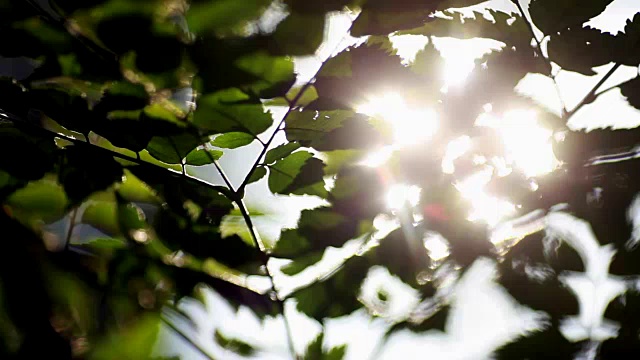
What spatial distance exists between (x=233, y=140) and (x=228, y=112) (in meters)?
0.10

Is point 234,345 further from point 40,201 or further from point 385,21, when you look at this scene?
point 385,21

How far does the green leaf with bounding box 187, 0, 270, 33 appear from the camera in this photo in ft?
1.97

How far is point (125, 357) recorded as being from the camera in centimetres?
42

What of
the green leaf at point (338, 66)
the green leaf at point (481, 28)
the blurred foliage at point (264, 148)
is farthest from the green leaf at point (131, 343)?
the green leaf at point (481, 28)

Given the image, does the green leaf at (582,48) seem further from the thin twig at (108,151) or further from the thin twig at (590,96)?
the thin twig at (108,151)

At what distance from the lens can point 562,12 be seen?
0.79m

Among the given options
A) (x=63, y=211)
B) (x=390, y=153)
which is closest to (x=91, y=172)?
(x=63, y=211)

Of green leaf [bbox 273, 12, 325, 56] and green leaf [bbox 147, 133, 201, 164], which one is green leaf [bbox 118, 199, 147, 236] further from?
green leaf [bbox 273, 12, 325, 56]

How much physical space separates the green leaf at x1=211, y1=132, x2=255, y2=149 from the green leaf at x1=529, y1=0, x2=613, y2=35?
1.63 feet

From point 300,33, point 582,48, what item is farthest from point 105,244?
point 582,48

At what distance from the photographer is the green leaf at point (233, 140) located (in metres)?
0.77

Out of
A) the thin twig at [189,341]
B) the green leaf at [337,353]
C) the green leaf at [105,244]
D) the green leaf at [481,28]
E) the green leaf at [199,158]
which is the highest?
the green leaf at [481,28]

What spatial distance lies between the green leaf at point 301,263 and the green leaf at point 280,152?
6.5 inches

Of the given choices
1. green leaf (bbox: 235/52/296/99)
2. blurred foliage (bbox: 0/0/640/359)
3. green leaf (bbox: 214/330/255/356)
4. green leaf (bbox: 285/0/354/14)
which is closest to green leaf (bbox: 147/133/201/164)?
blurred foliage (bbox: 0/0/640/359)
